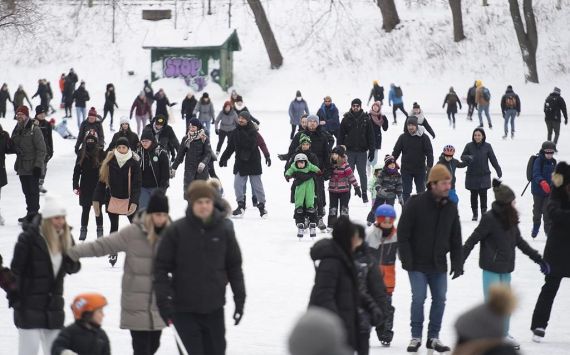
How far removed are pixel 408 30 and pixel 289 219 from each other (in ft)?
89.1

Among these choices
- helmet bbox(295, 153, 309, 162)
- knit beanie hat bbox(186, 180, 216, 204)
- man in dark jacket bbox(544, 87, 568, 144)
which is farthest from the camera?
man in dark jacket bbox(544, 87, 568, 144)

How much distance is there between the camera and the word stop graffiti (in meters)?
41.8

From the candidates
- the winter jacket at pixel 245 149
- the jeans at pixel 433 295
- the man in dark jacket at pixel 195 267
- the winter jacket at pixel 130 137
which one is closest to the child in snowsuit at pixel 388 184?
the winter jacket at pixel 245 149

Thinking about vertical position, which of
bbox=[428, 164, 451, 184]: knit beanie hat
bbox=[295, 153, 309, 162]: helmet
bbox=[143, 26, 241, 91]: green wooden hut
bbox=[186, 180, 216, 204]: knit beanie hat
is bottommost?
bbox=[295, 153, 309, 162]: helmet

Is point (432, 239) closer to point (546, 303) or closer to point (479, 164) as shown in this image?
point (546, 303)

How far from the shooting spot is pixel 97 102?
41625 millimetres

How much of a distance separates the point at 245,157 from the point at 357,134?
71.7 inches

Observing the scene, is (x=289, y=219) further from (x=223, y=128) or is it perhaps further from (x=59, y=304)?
(x=59, y=304)

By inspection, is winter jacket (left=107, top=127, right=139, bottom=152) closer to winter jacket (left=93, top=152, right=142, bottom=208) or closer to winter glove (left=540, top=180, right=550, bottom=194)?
winter jacket (left=93, top=152, right=142, bottom=208)

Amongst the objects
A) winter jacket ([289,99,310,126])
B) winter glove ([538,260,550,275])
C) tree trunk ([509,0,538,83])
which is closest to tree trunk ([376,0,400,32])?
tree trunk ([509,0,538,83])

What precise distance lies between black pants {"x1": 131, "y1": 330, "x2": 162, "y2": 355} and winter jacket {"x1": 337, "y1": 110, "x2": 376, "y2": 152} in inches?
381

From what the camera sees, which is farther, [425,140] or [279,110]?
[279,110]

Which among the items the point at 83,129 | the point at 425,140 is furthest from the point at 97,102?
the point at 425,140

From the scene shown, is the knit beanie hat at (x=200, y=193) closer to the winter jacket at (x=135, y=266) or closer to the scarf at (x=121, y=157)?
the winter jacket at (x=135, y=266)
